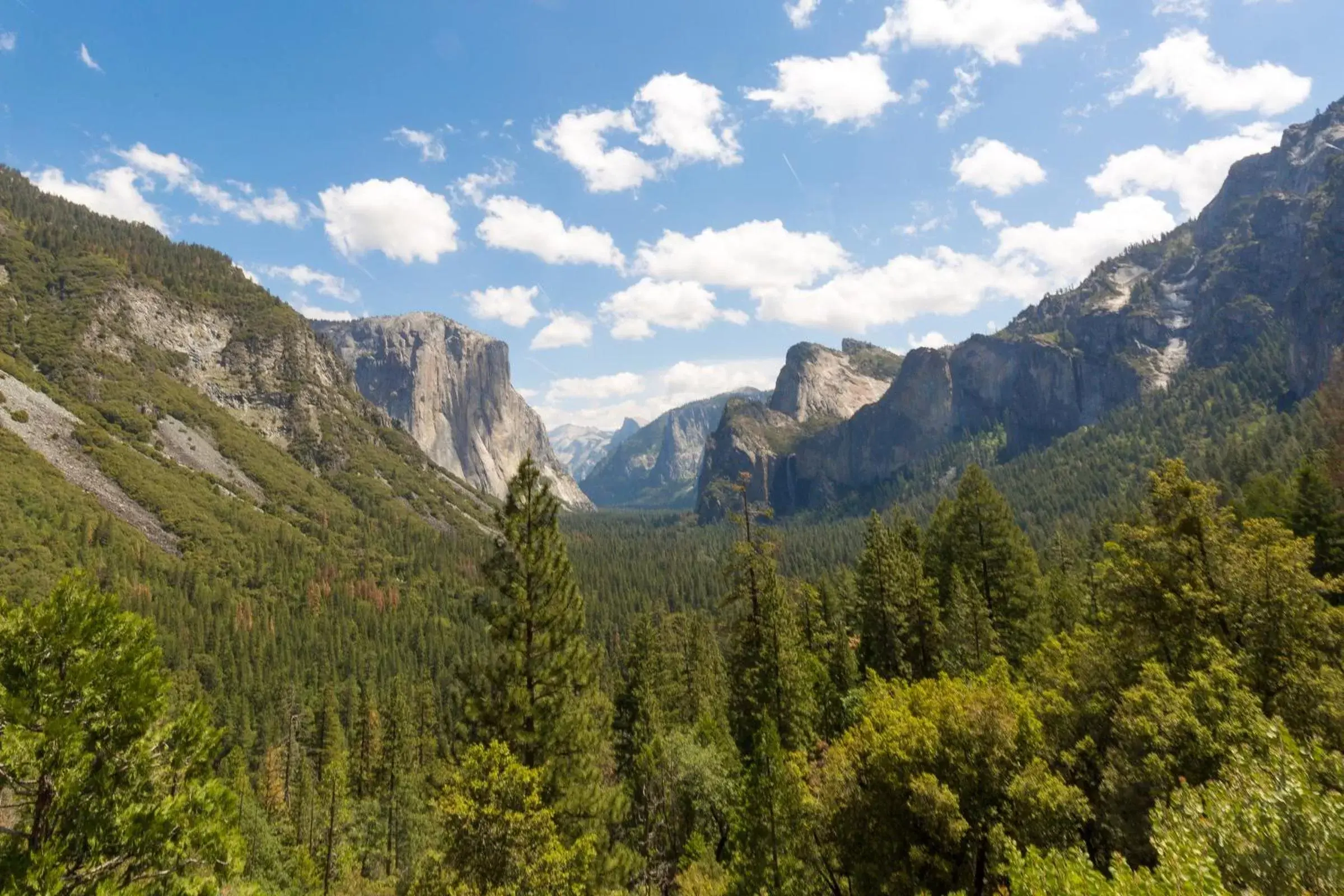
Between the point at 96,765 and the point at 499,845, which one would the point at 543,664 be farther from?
the point at 96,765

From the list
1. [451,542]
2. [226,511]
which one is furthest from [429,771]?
[451,542]

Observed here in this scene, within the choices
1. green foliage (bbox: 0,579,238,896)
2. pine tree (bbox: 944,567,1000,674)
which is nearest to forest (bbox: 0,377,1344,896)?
green foliage (bbox: 0,579,238,896)

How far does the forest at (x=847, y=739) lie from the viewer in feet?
28.8

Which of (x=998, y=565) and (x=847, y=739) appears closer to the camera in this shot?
(x=847, y=739)

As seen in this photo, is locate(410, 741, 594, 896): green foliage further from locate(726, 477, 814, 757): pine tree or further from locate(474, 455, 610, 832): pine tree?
locate(726, 477, 814, 757): pine tree

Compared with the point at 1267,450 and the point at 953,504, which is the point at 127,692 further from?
the point at 1267,450

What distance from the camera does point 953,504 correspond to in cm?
4300

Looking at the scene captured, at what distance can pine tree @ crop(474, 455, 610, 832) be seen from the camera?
60.6 ft

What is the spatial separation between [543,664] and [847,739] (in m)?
9.66

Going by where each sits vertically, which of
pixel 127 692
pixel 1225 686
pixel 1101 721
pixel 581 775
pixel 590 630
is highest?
pixel 127 692

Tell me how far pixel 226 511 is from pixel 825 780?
175497 millimetres

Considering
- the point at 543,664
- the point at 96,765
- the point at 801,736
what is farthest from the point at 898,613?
the point at 96,765

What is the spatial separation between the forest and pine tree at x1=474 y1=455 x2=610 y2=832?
3.8 inches

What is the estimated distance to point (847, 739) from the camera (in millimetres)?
18297
